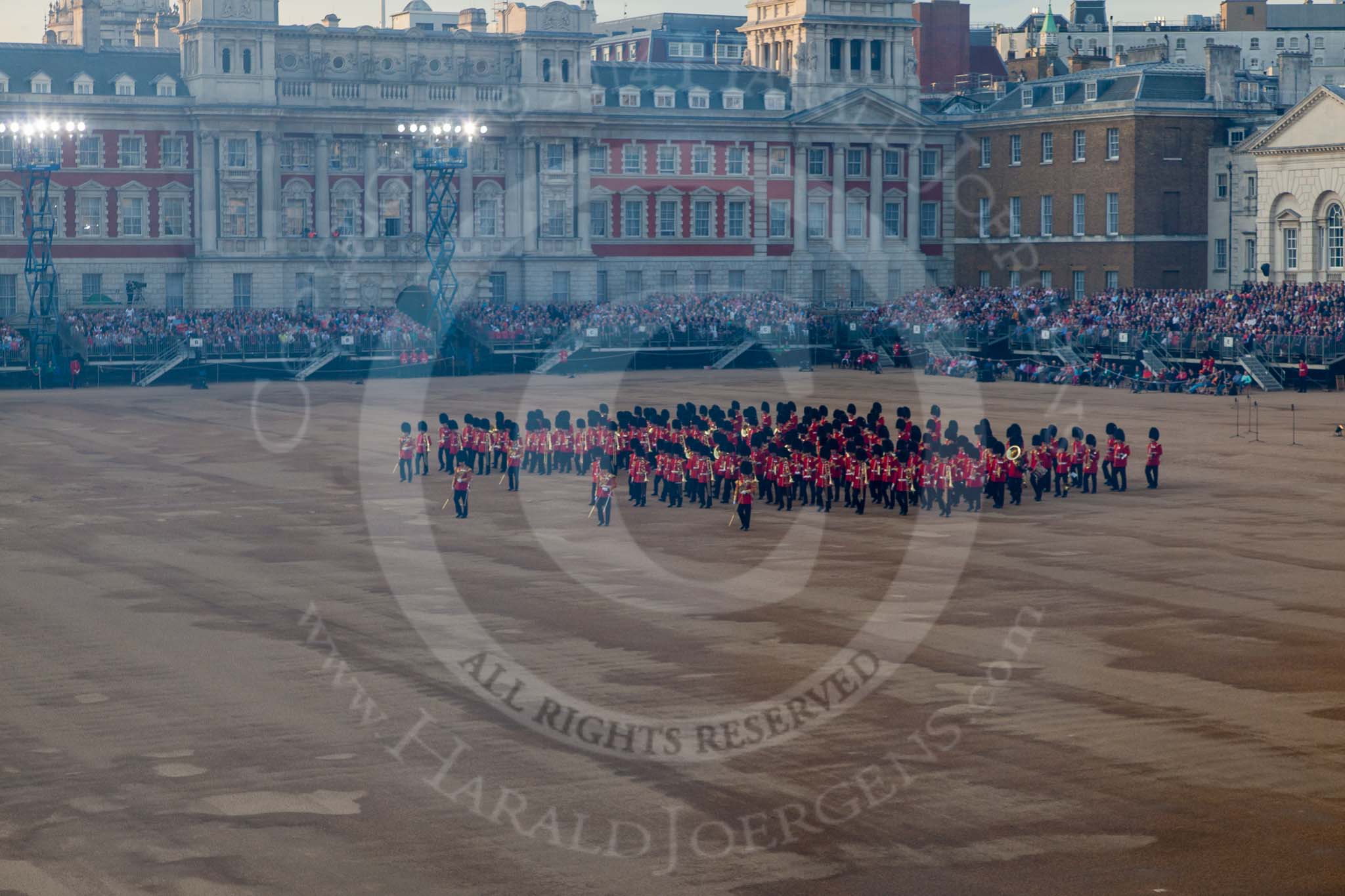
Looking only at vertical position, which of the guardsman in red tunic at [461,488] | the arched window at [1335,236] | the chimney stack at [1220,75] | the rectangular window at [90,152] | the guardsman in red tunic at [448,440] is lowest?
the guardsman in red tunic at [461,488]

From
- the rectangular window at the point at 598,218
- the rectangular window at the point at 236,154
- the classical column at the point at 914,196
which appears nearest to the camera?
the rectangular window at the point at 236,154

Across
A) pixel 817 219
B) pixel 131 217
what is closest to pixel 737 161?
pixel 817 219

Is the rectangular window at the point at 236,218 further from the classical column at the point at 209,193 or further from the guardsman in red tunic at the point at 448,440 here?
the guardsman in red tunic at the point at 448,440

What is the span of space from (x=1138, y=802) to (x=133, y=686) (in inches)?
467

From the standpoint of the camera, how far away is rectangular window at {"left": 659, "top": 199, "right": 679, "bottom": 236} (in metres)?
99.8

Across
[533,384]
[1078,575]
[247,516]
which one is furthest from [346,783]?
[533,384]

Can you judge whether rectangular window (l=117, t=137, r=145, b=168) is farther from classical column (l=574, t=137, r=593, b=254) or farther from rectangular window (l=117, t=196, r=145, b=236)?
classical column (l=574, t=137, r=593, b=254)

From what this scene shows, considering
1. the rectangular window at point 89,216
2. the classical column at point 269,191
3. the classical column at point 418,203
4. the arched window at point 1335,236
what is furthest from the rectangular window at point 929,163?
the rectangular window at point 89,216

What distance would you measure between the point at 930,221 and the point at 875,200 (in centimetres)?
397

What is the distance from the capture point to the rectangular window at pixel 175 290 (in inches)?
3553

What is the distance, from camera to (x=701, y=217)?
100688mm

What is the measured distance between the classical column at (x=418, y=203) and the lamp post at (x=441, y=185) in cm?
42

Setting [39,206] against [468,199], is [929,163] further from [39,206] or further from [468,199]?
[39,206]

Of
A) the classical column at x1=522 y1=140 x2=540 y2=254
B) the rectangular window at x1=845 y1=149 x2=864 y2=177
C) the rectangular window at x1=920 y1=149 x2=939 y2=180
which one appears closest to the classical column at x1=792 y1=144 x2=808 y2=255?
the rectangular window at x1=845 y1=149 x2=864 y2=177
